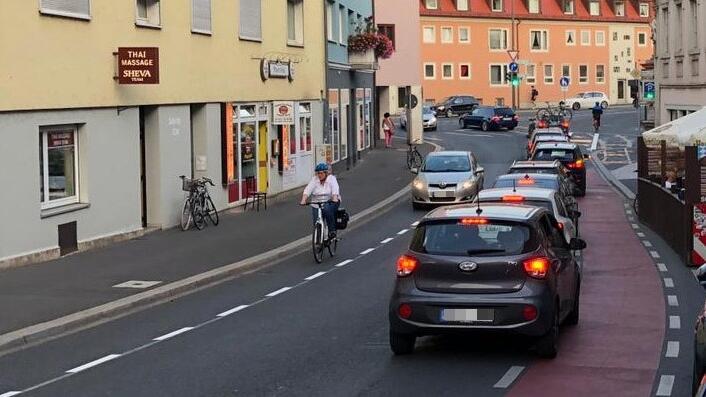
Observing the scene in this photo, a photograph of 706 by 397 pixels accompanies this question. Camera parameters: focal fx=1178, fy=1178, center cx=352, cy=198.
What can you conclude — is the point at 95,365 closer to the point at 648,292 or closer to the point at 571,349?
the point at 571,349

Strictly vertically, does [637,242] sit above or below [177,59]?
below

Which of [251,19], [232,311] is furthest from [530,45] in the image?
[232,311]

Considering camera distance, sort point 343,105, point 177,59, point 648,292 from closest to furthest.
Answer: point 648,292 < point 177,59 < point 343,105

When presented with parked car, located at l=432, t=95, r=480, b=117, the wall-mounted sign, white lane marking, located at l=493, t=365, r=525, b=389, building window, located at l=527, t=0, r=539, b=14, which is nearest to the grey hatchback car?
white lane marking, located at l=493, t=365, r=525, b=389

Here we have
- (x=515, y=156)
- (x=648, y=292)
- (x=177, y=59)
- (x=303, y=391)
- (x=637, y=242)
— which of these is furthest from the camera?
(x=515, y=156)

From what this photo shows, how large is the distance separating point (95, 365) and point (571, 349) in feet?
15.6

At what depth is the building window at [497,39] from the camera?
9512cm

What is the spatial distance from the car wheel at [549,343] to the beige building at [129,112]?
9.92m

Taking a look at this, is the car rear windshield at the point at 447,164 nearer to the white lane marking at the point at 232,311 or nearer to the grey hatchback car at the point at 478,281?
the white lane marking at the point at 232,311

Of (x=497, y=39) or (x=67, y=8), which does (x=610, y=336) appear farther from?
(x=497, y=39)

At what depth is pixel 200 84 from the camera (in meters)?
26.3

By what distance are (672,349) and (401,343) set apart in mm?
2775

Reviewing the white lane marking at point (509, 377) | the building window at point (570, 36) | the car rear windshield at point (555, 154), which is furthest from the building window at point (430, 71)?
the white lane marking at point (509, 377)

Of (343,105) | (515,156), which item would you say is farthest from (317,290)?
(515,156)
